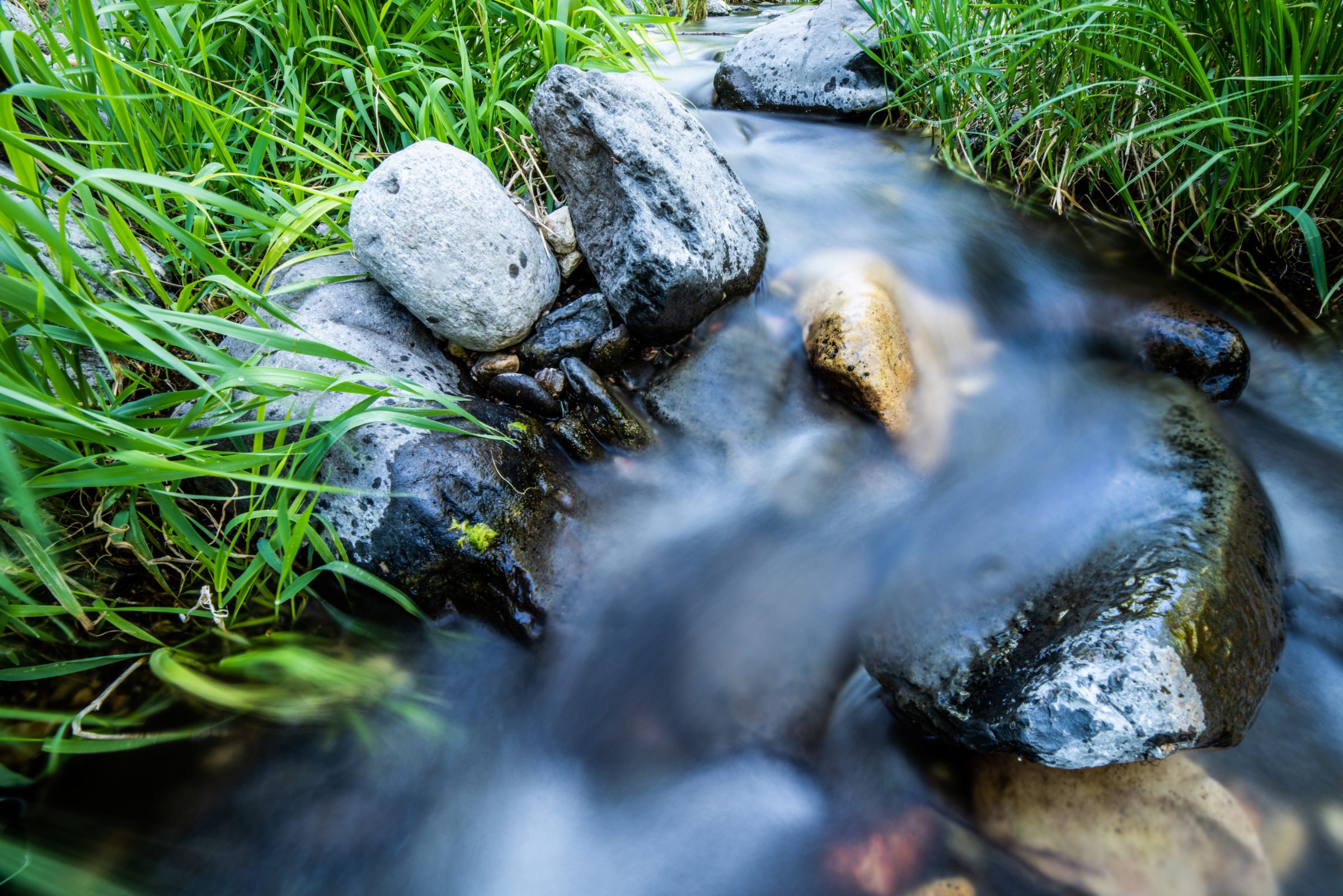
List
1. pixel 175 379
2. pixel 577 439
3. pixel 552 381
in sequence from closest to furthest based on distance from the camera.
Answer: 1. pixel 175 379
2. pixel 577 439
3. pixel 552 381

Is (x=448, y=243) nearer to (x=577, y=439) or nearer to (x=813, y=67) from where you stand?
(x=577, y=439)

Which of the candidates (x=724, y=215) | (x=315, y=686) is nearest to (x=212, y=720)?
(x=315, y=686)

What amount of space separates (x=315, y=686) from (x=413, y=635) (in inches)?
11.3

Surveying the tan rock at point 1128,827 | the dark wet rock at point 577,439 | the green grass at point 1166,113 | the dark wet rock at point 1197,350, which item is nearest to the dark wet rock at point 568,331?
the dark wet rock at point 577,439

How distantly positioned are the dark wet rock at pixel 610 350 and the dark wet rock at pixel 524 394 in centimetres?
25

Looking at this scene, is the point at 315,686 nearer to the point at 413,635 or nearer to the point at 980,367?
the point at 413,635

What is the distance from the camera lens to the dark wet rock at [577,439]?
7.79 feet

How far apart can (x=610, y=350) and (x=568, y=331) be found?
0.60 feet

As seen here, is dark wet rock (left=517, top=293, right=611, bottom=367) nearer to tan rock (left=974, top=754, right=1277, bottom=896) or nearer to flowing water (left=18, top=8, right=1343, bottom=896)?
flowing water (left=18, top=8, right=1343, bottom=896)

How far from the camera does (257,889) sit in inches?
60.2

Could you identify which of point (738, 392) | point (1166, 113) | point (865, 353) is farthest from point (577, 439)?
point (1166, 113)

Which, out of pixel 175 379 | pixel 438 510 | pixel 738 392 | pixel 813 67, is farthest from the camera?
pixel 813 67

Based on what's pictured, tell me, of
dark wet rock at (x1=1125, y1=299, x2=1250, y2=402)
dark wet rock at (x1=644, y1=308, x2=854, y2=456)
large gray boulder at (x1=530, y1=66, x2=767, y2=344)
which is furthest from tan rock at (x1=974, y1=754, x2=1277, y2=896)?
large gray boulder at (x1=530, y1=66, x2=767, y2=344)

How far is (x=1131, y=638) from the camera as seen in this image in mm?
1509
